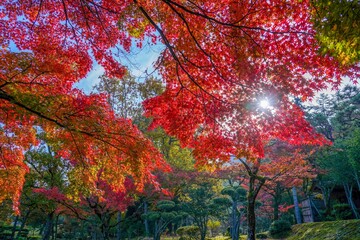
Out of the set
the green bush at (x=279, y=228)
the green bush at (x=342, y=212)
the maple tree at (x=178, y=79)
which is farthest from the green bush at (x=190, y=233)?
the maple tree at (x=178, y=79)

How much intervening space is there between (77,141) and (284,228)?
1409 centimetres

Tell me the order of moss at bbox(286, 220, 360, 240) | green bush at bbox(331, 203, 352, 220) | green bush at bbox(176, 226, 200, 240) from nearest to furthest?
moss at bbox(286, 220, 360, 240) < green bush at bbox(331, 203, 352, 220) < green bush at bbox(176, 226, 200, 240)

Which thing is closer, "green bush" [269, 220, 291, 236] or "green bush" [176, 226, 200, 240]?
"green bush" [269, 220, 291, 236]

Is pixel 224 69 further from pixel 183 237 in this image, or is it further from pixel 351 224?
pixel 183 237

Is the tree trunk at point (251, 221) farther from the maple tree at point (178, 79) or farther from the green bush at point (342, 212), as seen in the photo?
the green bush at point (342, 212)

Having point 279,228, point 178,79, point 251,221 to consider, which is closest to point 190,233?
point 279,228

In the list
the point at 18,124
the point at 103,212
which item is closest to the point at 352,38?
the point at 18,124

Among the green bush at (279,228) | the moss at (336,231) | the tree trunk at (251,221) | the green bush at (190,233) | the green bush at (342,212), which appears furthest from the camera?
the green bush at (190,233)

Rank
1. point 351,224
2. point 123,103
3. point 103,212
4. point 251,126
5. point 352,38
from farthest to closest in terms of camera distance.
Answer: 1. point 123,103
2. point 103,212
3. point 351,224
4. point 251,126
5. point 352,38

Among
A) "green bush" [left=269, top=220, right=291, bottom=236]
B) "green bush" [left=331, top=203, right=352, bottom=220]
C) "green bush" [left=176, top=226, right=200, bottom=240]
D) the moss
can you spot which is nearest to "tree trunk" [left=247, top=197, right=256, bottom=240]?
the moss

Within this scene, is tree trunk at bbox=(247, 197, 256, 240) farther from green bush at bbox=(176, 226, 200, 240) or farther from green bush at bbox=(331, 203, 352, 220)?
green bush at bbox=(331, 203, 352, 220)

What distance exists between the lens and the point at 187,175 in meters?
13.7

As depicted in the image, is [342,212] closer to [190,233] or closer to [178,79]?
[190,233]

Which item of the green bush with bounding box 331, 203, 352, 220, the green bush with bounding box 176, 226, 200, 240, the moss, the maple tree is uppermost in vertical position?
the maple tree
